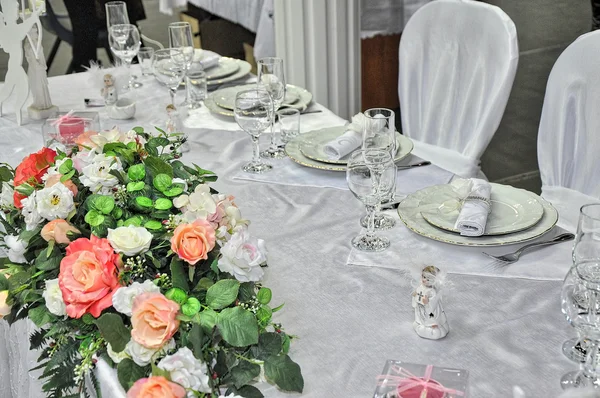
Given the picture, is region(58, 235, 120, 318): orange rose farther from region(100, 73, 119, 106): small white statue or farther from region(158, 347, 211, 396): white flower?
region(100, 73, 119, 106): small white statue

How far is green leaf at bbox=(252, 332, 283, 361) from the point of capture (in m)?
0.96

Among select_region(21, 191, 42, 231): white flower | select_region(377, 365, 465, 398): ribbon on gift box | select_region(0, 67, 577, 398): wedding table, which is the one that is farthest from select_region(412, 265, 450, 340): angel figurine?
select_region(21, 191, 42, 231): white flower

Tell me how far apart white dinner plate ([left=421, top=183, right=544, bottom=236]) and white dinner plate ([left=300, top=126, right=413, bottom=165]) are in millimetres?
234

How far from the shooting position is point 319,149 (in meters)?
1.72

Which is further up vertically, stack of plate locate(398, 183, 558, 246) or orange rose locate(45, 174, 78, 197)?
orange rose locate(45, 174, 78, 197)

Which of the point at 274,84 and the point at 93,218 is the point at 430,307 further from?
the point at 274,84

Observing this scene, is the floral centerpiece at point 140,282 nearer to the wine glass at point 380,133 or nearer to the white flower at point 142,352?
the white flower at point 142,352

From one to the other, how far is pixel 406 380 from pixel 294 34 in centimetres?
206

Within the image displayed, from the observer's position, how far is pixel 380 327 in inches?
43.3

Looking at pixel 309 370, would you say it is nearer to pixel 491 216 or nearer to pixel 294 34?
pixel 491 216

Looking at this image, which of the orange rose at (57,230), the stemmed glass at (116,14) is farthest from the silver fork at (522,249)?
the stemmed glass at (116,14)

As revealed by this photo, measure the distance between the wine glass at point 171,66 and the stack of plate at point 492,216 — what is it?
0.83 m

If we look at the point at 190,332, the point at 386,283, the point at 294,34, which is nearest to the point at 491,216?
the point at 386,283

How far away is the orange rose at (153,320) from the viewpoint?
35.8 inches
